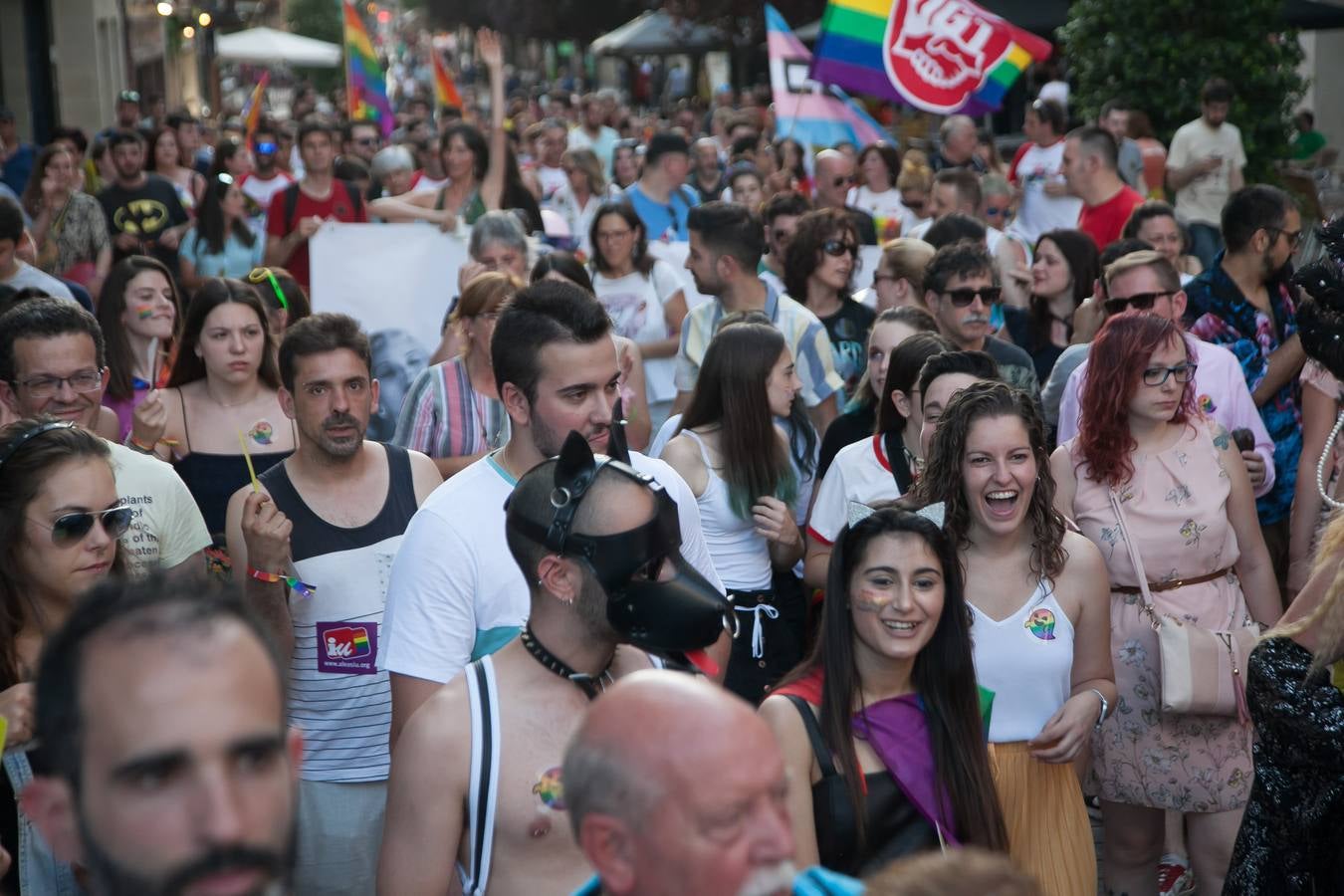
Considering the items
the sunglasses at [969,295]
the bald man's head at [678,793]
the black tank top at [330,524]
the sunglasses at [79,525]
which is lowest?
the bald man's head at [678,793]

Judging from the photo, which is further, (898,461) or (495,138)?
(495,138)

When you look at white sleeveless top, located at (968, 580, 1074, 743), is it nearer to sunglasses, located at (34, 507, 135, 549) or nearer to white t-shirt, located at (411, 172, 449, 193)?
sunglasses, located at (34, 507, 135, 549)

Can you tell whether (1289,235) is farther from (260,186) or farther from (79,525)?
(260,186)

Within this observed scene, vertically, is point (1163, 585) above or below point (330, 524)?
below

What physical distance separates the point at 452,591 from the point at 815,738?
0.88 m

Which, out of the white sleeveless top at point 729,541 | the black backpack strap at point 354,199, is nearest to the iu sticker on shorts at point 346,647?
the white sleeveless top at point 729,541

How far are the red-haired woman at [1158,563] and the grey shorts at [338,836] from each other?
91.5 inches

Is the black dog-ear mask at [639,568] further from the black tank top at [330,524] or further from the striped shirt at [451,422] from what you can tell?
the striped shirt at [451,422]

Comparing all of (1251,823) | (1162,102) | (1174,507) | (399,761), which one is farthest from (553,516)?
(1162,102)

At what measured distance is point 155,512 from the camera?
451 cm

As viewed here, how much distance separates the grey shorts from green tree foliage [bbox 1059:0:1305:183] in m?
12.1

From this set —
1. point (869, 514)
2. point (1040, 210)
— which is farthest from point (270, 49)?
point (869, 514)

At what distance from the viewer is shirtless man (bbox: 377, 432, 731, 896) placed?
294 centimetres

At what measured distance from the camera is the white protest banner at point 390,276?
28.8 ft
